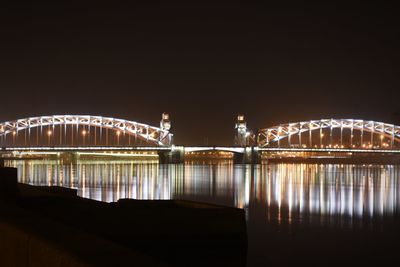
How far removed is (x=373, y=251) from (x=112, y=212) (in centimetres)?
890

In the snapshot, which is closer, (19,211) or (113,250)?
(113,250)

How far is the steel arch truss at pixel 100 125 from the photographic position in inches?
4505

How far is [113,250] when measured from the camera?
12.1 feet

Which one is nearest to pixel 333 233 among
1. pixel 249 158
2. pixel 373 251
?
pixel 373 251

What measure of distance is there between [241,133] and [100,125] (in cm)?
2951

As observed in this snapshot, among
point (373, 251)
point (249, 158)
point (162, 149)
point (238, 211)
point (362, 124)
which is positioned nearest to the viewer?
point (238, 211)

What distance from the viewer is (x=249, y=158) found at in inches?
4326

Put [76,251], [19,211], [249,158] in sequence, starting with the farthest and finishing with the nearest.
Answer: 1. [249,158]
2. [19,211]
3. [76,251]

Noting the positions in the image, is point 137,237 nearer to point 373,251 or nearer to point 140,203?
point 140,203

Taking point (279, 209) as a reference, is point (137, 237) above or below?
above

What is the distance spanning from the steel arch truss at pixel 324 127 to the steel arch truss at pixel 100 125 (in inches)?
887

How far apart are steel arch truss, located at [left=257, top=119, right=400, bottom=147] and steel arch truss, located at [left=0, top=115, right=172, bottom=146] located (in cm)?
2254

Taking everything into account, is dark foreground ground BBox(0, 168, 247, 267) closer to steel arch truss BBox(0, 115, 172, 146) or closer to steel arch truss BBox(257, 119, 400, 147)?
steel arch truss BBox(0, 115, 172, 146)

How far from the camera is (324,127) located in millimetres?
134250
